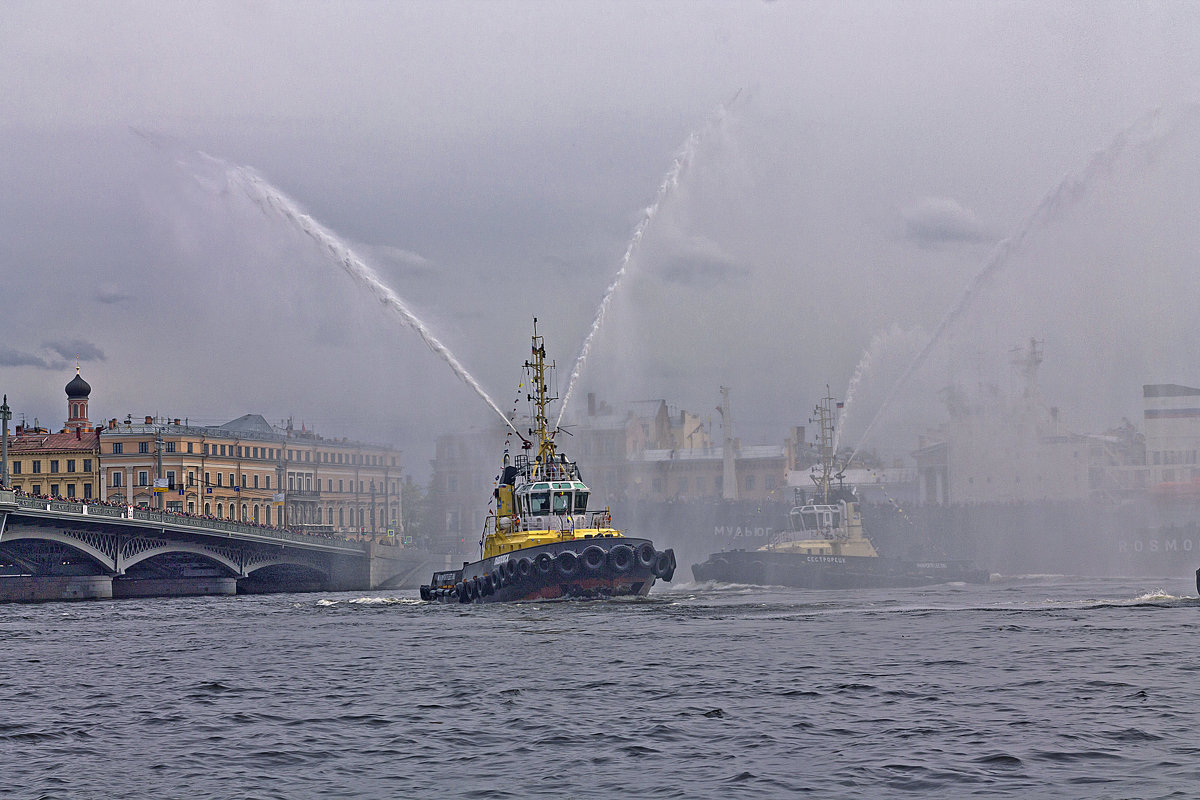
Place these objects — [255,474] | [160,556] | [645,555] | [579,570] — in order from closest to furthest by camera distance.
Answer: [579,570]
[645,555]
[160,556]
[255,474]

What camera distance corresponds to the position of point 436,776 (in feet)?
65.3

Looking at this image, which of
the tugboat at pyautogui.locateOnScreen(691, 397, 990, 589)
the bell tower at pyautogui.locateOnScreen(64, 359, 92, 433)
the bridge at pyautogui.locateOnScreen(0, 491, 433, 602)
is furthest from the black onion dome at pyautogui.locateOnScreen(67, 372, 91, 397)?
the tugboat at pyautogui.locateOnScreen(691, 397, 990, 589)

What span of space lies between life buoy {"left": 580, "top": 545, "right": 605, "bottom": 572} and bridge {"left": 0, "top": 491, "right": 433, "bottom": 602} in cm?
4744

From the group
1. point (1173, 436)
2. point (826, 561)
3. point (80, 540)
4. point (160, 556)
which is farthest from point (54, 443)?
point (1173, 436)

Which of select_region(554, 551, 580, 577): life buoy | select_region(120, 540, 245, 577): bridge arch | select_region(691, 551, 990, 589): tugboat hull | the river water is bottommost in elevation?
the river water

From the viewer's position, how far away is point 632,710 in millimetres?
26000

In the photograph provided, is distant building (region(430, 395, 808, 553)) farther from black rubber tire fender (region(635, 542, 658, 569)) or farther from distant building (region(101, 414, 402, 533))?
black rubber tire fender (region(635, 542, 658, 569))

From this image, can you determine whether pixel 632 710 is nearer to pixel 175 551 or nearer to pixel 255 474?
pixel 175 551

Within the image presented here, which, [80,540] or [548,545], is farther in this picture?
[80,540]

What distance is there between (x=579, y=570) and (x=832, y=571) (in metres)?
33.6

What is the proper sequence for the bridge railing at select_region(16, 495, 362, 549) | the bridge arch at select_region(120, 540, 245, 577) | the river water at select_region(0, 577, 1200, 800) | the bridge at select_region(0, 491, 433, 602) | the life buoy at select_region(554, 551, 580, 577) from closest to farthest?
the river water at select_region(0, 577, 1200, 800) → the life buoy at select_region(554, 551, 580, 577) → the bridge railing at select_region(16, 495, 362, 549) → the bridge at select_region(0, 491, 433, 602) → the bridge arch at select_region(120, 540, 245, 577)

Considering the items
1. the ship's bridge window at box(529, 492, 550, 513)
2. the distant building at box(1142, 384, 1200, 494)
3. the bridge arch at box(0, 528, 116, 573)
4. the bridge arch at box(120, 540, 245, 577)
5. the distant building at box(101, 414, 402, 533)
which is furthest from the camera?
the distant building at box(101, 414, 402, 533)

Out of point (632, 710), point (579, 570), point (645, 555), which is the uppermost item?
point (645, 555)

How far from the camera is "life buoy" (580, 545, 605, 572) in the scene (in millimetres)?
57031
